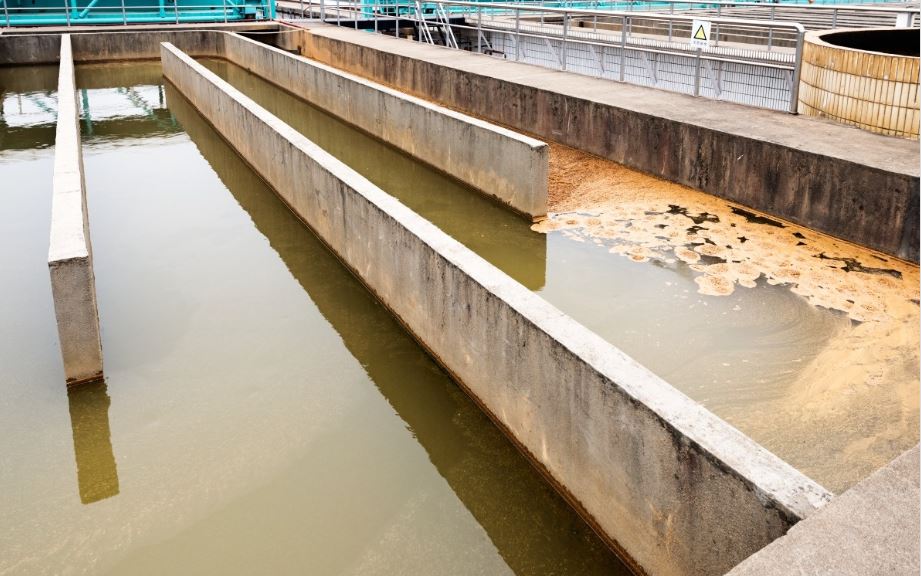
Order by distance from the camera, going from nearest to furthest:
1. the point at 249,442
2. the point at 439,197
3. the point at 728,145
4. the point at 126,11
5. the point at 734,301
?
the point at 249,442 → the point at 734,301 → the point at 728,145 → the point at 439,197 → the point at 126,11

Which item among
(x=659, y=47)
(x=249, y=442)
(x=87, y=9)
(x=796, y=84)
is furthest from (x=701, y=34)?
(x=87, y=9)

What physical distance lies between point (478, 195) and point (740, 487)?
7.74 meters

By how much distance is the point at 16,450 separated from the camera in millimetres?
5406

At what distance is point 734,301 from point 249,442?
410 centimetres

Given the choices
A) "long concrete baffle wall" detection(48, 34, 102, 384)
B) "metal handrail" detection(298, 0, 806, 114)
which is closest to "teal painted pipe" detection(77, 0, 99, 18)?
"metal handrail" detection(298, 0, 806, 114)

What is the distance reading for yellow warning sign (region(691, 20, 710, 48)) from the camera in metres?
11.0

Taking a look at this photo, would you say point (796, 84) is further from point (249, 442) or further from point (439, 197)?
point (249, 442)

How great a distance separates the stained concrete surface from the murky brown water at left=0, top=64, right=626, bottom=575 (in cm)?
153

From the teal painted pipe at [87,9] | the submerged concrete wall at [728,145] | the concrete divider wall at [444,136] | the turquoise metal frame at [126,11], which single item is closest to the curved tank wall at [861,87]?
the submerged concrete wall at [728,145]

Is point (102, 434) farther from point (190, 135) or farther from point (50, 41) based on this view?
point (50, 41)

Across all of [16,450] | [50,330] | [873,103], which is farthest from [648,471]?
[873,103]

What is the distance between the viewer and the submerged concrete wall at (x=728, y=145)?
7527 millimetres

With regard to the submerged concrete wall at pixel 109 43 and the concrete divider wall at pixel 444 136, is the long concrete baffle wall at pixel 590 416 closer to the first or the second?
the concrete divider wall at pixel 444 136

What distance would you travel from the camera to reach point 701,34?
36.5 feet
